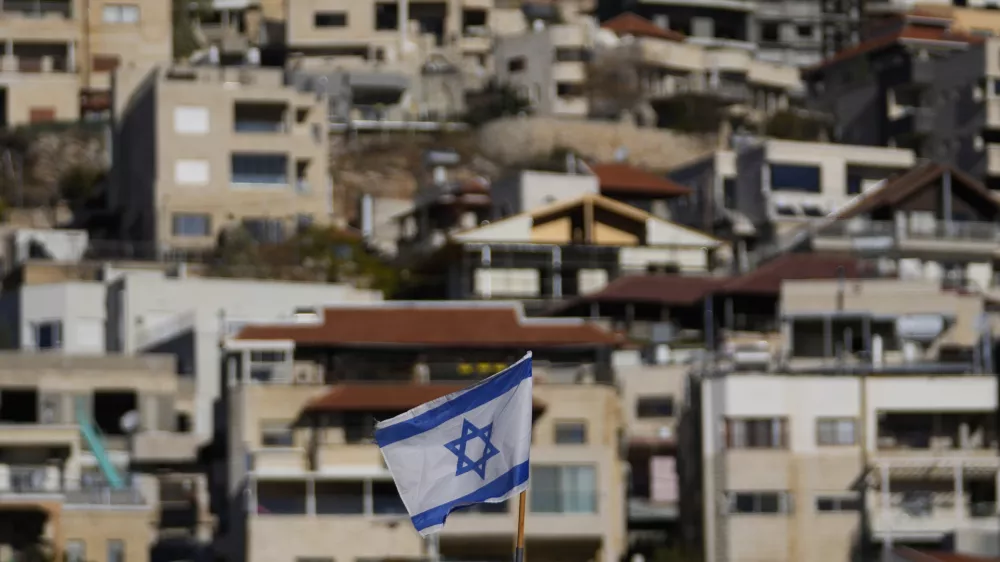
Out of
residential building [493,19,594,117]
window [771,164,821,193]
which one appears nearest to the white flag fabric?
window [771,164,821,193]

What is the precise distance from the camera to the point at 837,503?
184 feet

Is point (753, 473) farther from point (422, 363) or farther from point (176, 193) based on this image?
point (176, 193)

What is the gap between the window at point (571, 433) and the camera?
56.2 m

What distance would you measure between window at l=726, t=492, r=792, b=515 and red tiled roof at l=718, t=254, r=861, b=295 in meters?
12.2

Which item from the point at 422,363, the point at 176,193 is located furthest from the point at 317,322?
the point at 176,193

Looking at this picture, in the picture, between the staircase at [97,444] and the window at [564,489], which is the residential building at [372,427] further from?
the staircase at [97,444]

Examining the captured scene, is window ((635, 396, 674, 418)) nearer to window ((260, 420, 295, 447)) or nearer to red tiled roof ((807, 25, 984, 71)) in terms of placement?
window ((260, 420, 295, 447))

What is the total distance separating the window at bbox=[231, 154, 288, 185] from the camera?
8300cm

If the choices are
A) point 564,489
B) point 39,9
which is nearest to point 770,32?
point 39,9

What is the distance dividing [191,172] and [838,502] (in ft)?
104

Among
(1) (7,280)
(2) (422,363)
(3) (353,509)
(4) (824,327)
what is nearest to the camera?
(3) (353,509)

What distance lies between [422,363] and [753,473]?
779cm

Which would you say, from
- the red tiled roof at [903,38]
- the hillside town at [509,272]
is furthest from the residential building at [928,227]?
the red tiled roof at [903,38]

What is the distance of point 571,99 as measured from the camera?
103812 mm
